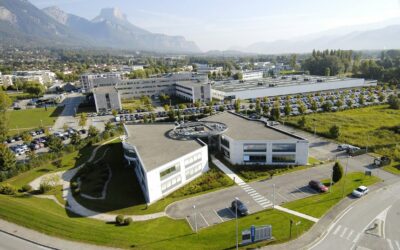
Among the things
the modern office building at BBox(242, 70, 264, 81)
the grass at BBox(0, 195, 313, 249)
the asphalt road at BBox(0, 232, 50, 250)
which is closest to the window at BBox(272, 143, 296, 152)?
the grass at BBox(0, 195, 313, 249)

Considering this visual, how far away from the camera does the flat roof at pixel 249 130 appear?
167ft

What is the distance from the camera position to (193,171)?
45969 mm

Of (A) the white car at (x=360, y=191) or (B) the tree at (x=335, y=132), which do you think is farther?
(B) the tree at (x=335, y=132)

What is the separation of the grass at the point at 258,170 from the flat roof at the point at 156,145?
878cm

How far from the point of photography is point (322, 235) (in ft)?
98.5

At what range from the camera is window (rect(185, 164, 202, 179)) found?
4481 cm

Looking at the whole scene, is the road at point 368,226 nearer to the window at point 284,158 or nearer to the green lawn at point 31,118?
the window at point 284,158

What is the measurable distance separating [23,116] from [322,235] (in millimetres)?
114533

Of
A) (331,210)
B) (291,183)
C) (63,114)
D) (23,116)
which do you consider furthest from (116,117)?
(331,210)

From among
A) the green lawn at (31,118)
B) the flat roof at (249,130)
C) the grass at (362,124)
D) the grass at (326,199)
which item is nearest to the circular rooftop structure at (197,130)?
the flat roof at (249,130)

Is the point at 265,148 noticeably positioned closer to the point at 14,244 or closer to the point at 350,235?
the point at 350,235

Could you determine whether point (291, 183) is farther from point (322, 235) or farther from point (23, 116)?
point (23, 116)

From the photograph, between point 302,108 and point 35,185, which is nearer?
point 35,185

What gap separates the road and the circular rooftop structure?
2805cm
